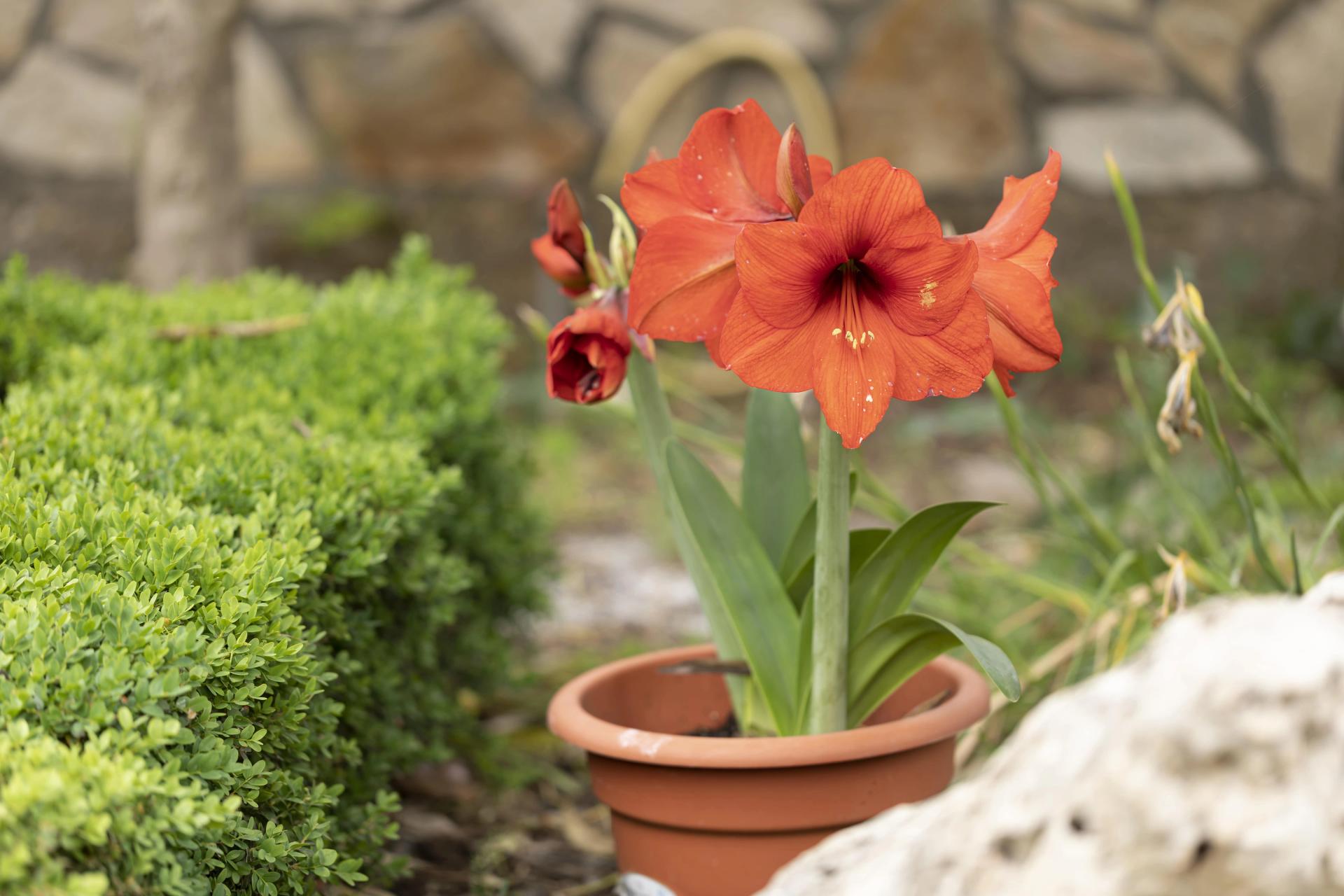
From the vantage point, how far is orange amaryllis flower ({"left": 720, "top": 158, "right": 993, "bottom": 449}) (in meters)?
1.04

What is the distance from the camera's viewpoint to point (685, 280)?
3.71 feet

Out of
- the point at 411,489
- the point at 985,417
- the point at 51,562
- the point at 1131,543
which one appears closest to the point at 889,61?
the point at 985,417

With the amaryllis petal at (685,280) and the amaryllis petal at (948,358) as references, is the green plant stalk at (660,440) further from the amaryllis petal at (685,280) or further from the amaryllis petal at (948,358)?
the amaryllis petal at (948,358)

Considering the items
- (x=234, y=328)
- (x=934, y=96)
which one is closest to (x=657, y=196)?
(x=234, y=328)

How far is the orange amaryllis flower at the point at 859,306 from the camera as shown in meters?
1.04

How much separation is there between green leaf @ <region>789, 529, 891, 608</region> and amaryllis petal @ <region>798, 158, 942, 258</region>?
0.40 metres

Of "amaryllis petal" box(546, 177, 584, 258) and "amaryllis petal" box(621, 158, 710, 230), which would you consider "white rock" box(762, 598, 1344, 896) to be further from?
"amaryllis petal" box(546, 177, 584, 258)

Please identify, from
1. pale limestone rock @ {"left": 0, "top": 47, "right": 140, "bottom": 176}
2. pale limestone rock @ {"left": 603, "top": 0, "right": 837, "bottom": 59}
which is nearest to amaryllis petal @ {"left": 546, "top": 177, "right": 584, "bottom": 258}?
pale limestone rock @ {"left": 603, "top": 0, "right": 837, "bottom": 59}

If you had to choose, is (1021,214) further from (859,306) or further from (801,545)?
(801,545)

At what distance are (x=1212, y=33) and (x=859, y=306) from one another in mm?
4249

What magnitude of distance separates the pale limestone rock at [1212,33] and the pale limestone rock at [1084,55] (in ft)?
0.29

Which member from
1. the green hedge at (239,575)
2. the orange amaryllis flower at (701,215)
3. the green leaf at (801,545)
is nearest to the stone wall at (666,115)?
the green hedge at (239,575)

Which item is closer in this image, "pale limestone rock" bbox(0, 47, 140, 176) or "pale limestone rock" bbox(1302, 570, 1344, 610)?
"pale limestone rock" bbox(1302, 570, 1344, 610)

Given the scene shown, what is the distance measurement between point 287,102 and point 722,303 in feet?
12.6
